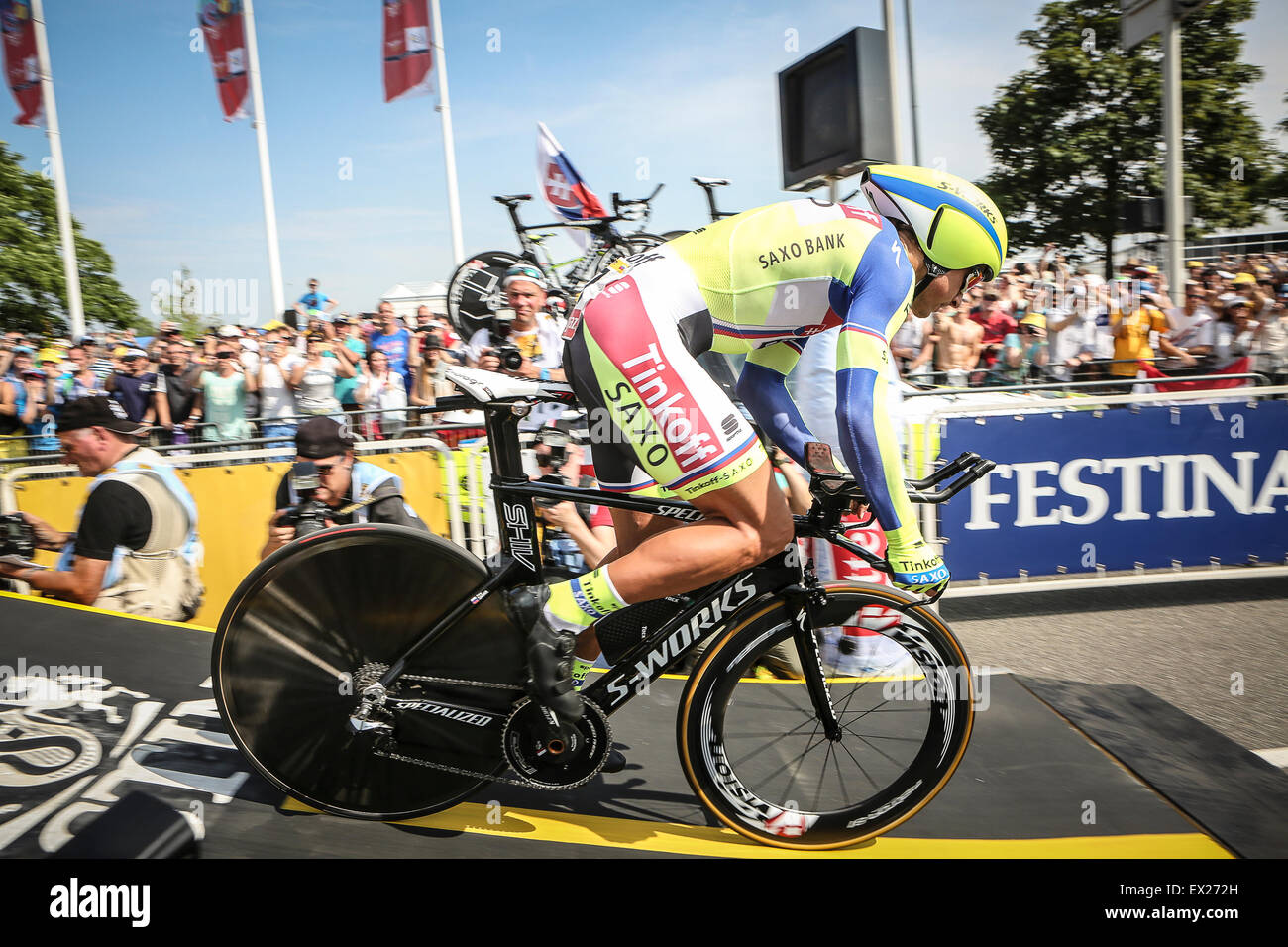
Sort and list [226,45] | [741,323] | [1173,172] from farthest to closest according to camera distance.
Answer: [226,45] → [1173,172] → [741,323]

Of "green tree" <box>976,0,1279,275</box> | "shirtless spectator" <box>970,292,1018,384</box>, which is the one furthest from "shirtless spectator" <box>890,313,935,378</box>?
"green tree" <box>976,0,1279,275</box>

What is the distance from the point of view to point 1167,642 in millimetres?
5223

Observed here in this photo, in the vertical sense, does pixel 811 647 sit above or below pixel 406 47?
below

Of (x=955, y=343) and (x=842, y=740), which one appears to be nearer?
(x=842, y=740)

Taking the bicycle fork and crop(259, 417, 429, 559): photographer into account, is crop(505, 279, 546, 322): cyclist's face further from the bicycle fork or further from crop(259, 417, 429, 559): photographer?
the bicycle fork

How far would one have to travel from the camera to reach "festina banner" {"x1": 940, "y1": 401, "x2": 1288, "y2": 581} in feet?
19.0

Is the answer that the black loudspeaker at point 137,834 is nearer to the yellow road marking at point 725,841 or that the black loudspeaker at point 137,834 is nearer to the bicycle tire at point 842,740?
the yellow road marking at point 725,841

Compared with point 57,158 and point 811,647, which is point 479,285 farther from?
point 57,158

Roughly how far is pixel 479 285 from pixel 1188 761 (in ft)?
22.8

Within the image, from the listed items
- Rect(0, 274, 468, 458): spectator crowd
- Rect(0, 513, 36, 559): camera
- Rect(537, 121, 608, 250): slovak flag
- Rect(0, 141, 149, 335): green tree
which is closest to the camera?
Rect(0, 513, 36, 559): camera

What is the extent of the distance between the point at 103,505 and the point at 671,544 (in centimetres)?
283

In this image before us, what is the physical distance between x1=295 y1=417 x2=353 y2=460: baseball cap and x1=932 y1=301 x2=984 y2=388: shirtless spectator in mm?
6130

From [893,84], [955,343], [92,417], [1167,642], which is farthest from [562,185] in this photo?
[1167,642]

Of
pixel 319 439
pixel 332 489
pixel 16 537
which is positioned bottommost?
pixel 16 537
